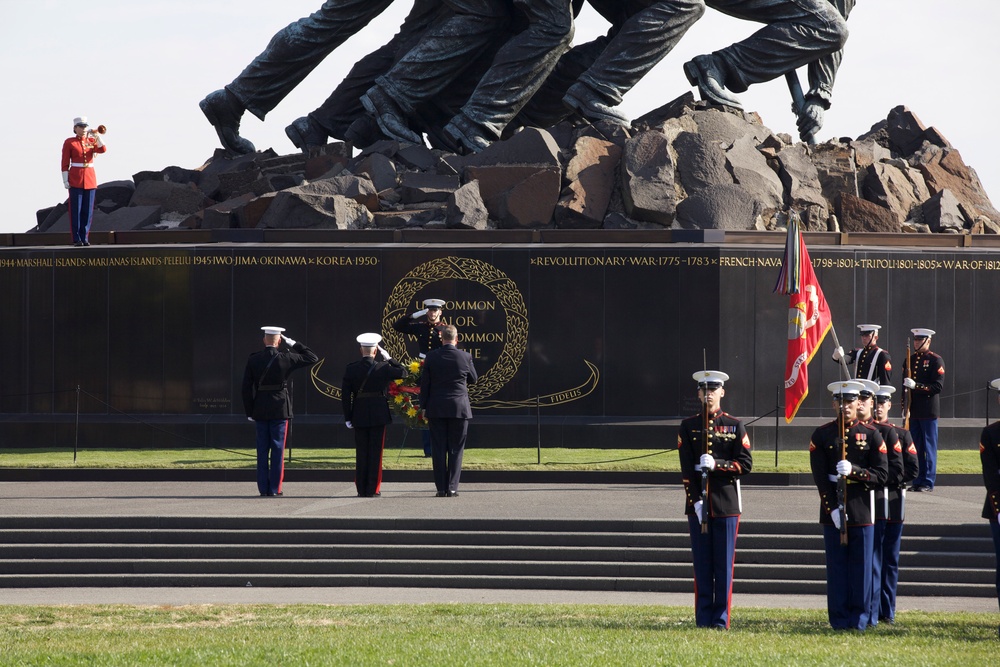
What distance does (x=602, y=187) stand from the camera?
62.9 feet

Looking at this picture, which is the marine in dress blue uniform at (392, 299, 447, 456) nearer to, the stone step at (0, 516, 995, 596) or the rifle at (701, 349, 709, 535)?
the stone step at (0, 516, 995, 596)

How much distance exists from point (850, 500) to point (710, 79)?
13.5m

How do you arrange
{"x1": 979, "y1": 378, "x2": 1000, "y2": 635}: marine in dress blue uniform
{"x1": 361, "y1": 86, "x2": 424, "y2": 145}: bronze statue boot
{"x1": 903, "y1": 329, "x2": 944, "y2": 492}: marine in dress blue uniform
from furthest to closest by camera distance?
{"x1": 361, "y1": 86, "x2": 424, "y2": 145}: bronze statue boot
{"x1": 903, "y1": 329, "x2": 944, "y2": 492}: marine in dress blue uniform
{"x1": 979, "y1": 378, "x2": 1000, "y2": 635}: marine in dress blue uniform

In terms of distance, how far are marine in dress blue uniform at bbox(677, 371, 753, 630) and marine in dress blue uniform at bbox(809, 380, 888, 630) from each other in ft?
1.70

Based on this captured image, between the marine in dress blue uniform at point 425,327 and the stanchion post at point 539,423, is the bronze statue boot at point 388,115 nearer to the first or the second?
the stanchion post at point 539,423

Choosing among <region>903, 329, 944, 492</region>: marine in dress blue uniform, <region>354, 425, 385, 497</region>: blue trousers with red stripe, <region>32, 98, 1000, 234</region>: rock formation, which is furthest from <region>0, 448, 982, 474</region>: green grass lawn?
<region>32, 98, 1000, 234</region>: rock formation

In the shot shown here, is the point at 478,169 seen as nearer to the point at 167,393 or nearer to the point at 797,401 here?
the point at 167,393

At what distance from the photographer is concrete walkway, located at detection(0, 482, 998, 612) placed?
10219mm

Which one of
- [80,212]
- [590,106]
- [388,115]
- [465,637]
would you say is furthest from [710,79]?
[465,637]

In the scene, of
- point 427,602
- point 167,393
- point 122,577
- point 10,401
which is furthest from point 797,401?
point 10,401

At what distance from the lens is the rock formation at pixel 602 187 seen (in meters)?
18.9

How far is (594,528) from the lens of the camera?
1141cm

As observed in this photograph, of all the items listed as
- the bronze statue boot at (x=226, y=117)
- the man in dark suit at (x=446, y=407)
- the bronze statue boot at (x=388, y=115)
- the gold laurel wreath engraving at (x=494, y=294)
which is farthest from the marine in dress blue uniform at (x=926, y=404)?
the bronze statue boot at (x=226, y=117)

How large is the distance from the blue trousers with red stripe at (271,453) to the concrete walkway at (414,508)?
222 millimetres
